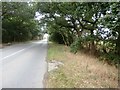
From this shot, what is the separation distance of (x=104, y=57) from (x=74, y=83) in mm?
7129

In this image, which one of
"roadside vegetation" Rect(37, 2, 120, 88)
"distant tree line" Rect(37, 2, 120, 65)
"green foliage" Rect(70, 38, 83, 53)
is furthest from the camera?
"green foliage" Rect(70, 38, 83, 53)

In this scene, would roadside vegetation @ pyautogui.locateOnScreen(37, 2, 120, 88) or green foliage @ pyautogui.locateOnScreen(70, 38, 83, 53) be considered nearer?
roadside vegetation @ pyautogui.locateOnScreen(37, 2, 120, 88)

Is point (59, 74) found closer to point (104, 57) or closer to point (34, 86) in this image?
point (34, 86)

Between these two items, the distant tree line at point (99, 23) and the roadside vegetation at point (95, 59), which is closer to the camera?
the roadside vegetation at point (95, 59)

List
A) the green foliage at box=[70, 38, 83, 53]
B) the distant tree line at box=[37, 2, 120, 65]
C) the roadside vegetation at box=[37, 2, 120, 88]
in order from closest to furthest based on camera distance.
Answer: the roadside vegetation at box=[37, 2, 120, 88], the distant tree line at box=[37, 2, 120, 65], the green foliage at box=[70, 38, 83, 53]

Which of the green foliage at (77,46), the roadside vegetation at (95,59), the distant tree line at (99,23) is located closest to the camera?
the roadside vegetation at (95,59)

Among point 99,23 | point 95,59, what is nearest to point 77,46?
point 95,59

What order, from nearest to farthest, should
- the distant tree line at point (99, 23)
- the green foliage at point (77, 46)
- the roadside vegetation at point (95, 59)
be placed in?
the roadside vegetation at point (95, 59) < the distant tree line at point (99, 23) < the green foliage at point (77, 46)

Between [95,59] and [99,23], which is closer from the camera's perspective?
[99,23]

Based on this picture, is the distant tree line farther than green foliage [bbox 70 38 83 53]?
No

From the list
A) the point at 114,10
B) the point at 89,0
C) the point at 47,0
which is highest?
the point at 47,0

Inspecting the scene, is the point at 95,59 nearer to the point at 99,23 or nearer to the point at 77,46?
the point at 99,23

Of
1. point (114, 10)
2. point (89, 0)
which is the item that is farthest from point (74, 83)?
point (89, 0)

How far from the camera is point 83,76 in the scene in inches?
367
